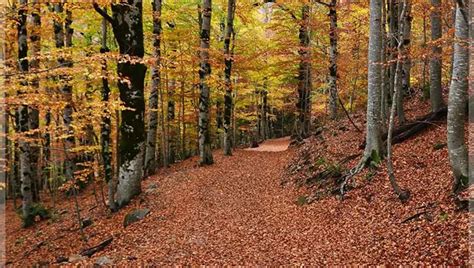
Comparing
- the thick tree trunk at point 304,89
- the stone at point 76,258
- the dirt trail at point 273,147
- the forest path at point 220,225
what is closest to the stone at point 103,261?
the forest path at point 220,225

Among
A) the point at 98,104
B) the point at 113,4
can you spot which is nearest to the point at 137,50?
the point at 113,4

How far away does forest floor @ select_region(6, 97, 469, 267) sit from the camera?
6773 mm

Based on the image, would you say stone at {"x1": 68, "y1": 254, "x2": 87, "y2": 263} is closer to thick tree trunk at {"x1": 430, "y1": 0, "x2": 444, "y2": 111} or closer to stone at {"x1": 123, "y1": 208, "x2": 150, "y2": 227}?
stone at {"x1": 123, "y1": 208, "x2": 150, "y2": 227}

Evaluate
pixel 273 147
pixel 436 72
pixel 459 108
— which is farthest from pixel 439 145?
pixel 273 147

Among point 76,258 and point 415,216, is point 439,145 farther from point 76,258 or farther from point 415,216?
point 76,258

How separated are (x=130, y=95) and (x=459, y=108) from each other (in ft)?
28.8

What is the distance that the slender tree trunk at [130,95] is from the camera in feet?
37.1

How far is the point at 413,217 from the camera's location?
24.0 ft

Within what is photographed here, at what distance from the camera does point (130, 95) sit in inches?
452

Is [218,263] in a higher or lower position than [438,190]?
lower

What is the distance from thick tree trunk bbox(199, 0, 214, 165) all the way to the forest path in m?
1.86

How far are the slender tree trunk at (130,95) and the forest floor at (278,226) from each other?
87 centimetres

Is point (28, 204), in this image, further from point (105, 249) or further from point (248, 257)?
point (248, 257)

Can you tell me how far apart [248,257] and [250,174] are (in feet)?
25.8
